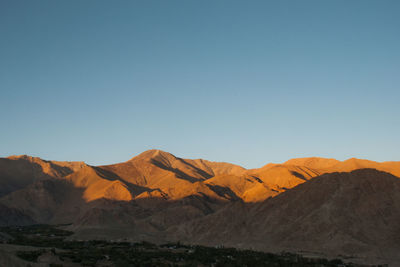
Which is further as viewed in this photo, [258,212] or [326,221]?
[258,212]

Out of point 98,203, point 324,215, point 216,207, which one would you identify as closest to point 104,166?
point 98,203

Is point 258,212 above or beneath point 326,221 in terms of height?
above

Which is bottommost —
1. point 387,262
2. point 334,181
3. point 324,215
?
point 387,262

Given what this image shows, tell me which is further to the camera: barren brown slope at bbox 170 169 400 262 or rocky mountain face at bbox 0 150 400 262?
rocky mountain face at bbox 0 150 400 262

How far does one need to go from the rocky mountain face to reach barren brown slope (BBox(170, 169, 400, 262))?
14 cm

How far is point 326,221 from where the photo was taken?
207ft

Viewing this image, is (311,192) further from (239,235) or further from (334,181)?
(239,235)

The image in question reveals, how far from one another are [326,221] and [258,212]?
17723 mm

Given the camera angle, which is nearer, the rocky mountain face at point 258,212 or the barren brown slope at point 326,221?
the barren brown slope at point 326,221

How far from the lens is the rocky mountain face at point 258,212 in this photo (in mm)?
59219

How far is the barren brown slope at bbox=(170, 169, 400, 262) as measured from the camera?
2211 inches

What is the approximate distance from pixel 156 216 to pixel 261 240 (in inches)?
1855

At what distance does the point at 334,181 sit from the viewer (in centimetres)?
7262

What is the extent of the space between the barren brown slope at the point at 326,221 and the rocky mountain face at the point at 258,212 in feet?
0.46
